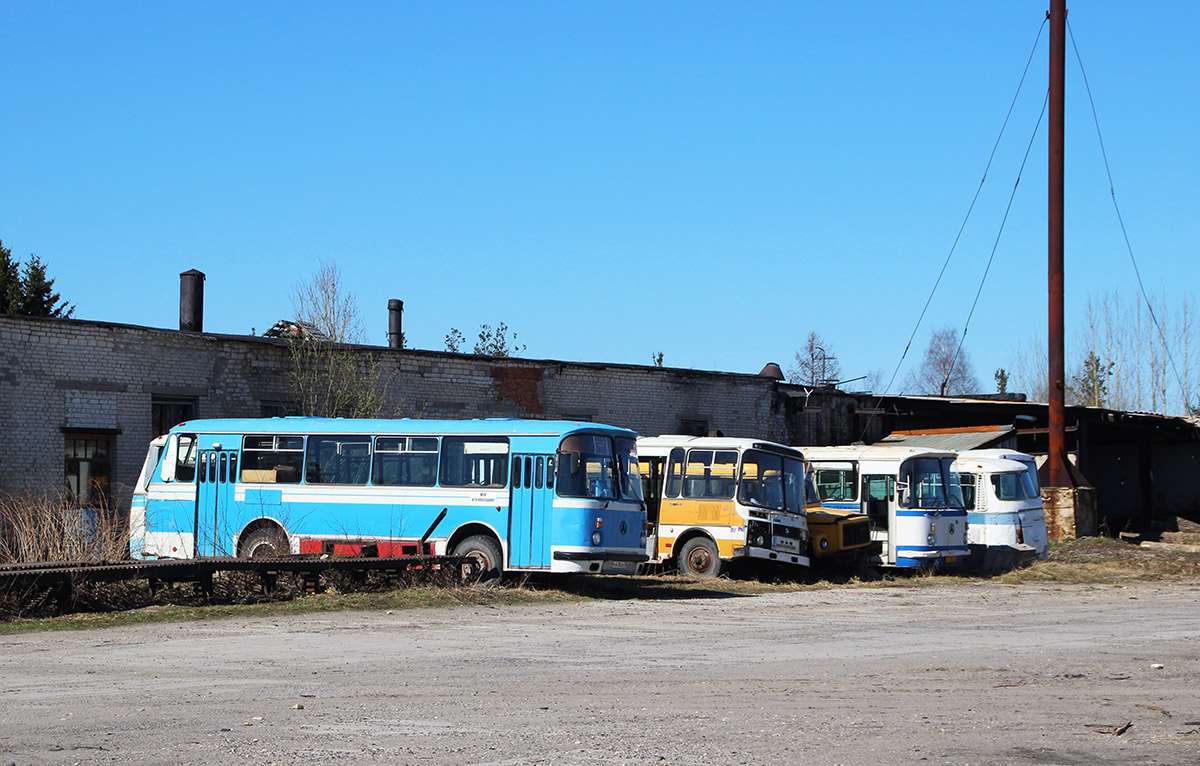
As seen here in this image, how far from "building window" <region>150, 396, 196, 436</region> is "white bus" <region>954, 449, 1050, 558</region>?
16.2m

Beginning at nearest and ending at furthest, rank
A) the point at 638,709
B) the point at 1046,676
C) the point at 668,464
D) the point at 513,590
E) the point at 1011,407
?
the point at 638,709
the point at 1046,676
the point at 513,590
the point at 668,464
the point at 1011,407

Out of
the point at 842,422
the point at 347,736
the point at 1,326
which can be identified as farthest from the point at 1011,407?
the point at 347,736

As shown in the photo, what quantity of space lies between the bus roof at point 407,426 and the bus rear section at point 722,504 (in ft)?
8.07

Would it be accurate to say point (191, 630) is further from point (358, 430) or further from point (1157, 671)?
point (1157, 671)

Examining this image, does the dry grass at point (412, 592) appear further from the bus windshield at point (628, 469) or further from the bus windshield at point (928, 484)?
the bus windshield at point (628, 469)

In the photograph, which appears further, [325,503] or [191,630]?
[325,503]

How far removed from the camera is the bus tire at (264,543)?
63.5ft

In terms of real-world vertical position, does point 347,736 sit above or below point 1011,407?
below

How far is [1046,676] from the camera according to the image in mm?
10406

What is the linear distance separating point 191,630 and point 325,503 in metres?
6.18

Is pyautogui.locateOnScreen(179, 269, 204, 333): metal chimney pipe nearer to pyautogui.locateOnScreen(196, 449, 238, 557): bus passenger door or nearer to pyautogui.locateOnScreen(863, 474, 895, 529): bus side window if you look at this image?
pyautogui.locateOnScreen(196, 449, 238, 557): bus passenger door

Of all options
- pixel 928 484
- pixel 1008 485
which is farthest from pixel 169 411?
pixel 1008 485

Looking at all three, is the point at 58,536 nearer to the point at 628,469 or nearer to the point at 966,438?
the point at 628,469

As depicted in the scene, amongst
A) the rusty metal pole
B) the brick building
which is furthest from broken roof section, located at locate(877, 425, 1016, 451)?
the rusty metal pole
